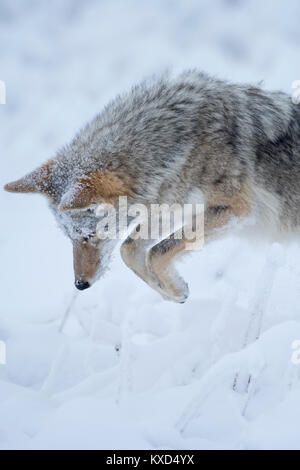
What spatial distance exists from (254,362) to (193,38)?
214 inches

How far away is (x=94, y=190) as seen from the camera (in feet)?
8.46

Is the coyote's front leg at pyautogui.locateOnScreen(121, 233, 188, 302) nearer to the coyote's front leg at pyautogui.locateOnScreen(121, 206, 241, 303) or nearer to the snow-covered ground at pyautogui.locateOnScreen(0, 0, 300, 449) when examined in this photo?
the coyote's front leg at pyautogui.locateOnScreen(121, 206, 241, 303)

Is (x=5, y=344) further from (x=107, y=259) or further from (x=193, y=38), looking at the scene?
(x=193, y=38)

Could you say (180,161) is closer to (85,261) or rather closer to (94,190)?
(94,190)

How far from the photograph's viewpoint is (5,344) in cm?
283

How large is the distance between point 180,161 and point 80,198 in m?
0.73

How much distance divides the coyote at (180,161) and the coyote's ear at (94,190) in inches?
0.5

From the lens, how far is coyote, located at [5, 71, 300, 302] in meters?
2.85

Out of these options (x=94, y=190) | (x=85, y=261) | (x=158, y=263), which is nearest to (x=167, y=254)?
(x=158, y=263)

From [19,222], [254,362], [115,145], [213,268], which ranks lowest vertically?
[254,362]

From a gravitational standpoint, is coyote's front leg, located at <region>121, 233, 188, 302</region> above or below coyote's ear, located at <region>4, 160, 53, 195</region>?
below

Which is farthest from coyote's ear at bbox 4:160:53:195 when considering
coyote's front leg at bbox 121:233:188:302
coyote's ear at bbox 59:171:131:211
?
coyote's front leg at bbox 121:233:188:302

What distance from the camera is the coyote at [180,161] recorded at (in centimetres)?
285
